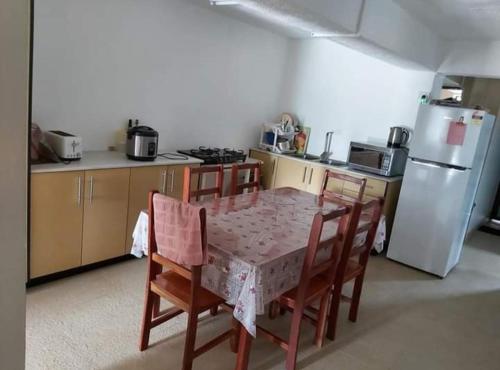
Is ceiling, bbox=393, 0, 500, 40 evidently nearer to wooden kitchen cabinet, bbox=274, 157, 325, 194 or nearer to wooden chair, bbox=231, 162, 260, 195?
wooden chair, bbox=231, 162, 260, 195

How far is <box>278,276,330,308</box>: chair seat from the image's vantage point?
2.05m

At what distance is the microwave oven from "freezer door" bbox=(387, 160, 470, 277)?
0.72ft

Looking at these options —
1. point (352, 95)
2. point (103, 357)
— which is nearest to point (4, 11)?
point (103, 357)

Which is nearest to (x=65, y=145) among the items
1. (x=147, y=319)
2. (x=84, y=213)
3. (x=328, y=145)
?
(x=84, y=213)

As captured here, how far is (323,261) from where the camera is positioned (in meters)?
2.17

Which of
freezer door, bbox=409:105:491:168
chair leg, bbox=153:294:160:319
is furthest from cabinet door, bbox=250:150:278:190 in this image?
chair leg, bbox=153:294:160:319

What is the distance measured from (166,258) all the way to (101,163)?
50.0 inches

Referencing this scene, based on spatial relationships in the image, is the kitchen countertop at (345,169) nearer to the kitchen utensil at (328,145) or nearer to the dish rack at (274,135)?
the dish rack at (274,135)

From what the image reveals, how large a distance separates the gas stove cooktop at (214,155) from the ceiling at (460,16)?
2102mm

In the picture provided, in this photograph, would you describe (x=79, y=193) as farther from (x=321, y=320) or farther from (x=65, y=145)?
(x=321, y=320)

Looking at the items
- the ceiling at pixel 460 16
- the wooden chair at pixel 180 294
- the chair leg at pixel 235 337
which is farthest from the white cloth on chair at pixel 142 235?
the ceiling at pixel 460 16

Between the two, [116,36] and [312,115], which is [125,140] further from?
[312,115]

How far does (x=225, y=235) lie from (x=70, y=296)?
1.37 meters

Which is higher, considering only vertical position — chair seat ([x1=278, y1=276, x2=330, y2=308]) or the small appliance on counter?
the small appliance on counter
